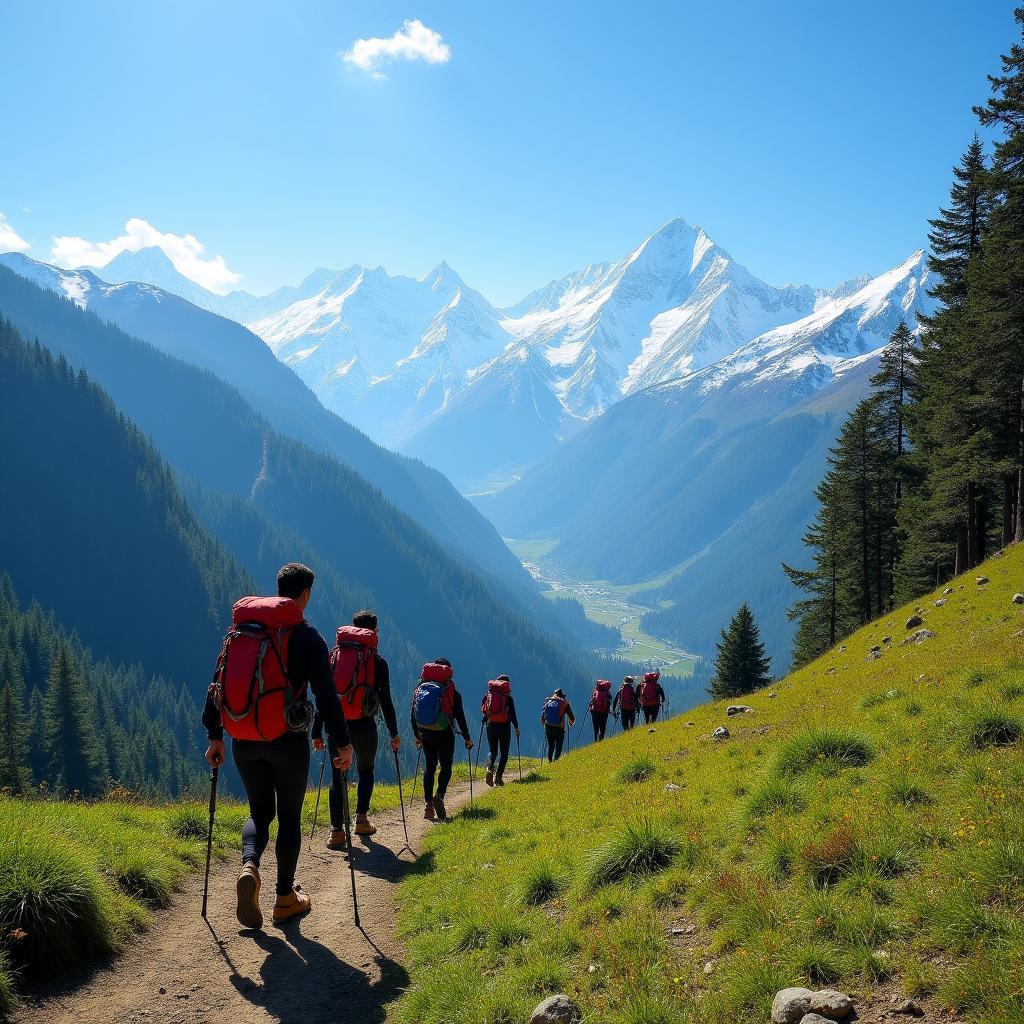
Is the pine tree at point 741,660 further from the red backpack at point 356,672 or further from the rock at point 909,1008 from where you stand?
the rock at point 909,1008

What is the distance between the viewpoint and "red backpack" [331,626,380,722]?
10.9m

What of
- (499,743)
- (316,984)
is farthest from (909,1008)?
(499,743)

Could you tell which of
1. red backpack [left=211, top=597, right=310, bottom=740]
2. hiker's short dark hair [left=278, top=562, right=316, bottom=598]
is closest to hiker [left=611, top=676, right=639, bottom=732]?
hiker's short dark hair [left=278, top=562, right=316, bottom=598]

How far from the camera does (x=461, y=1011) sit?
5.52 metres

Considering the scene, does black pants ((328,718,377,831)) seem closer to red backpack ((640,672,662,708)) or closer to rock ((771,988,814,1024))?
rock ((771,988,814,1024))

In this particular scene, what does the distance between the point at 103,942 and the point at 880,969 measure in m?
7.19

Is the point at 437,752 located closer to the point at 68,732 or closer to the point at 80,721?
the point at 80,721

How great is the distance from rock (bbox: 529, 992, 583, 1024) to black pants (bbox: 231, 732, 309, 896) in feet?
10.9

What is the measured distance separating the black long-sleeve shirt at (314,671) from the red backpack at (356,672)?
3633 millimetres

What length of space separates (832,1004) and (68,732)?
72209mm

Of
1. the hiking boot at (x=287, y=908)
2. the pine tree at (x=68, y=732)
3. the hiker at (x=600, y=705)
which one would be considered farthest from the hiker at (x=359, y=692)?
the pine tree at (x=68, y=732)

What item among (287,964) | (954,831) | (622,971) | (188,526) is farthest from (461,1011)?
(188,526)

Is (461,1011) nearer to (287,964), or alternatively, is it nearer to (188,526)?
(287,964)

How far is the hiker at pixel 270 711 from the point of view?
266 inches
